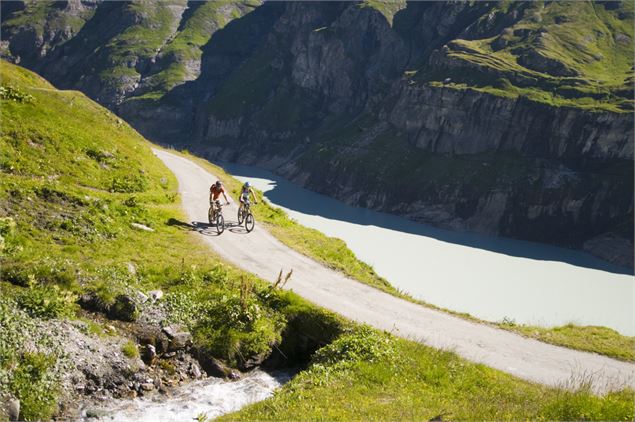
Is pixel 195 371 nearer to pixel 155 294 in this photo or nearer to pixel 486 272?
pixel 155 294

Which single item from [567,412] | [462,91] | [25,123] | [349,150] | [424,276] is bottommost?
[424,276]

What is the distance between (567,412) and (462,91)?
132 metres

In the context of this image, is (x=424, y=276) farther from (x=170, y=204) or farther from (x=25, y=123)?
(x=25, y=123)

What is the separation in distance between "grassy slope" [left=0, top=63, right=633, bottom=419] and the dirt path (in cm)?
142

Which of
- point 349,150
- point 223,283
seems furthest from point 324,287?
point 349,150

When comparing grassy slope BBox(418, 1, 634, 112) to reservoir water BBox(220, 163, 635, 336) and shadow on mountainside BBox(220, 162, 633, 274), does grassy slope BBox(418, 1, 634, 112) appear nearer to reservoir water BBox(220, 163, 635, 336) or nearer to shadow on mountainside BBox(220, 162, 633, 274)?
shadow on mountainside BBox(220, 162, 633, 274)

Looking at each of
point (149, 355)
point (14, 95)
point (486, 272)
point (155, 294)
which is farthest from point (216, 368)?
point (486, 272)

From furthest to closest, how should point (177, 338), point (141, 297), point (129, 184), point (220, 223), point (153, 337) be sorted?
point (129, 184), point (220, 223), point (141, 297), point (177, 338), point (153, 337)

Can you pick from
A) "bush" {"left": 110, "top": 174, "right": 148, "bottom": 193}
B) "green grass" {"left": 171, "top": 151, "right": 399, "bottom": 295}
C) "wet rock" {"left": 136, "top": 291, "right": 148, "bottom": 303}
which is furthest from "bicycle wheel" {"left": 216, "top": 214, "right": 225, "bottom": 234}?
"wet rock" {"left": 136, "top": 291, "right": 148, "bottom": 303}

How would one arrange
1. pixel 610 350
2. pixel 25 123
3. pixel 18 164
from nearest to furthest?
pixel 610 350 → pixel 18 164 → pixel 25 123

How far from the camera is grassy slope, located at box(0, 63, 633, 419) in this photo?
46.4 ft

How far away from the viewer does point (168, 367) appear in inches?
688

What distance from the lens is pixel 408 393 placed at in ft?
49.7

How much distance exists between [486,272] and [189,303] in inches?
2366
